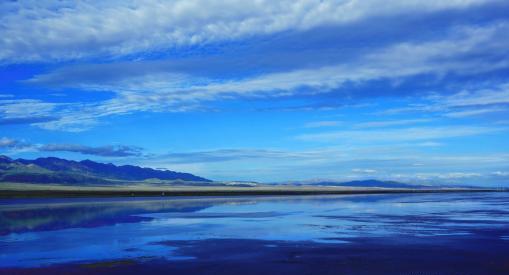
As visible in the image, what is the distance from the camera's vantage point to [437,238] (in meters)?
29.0

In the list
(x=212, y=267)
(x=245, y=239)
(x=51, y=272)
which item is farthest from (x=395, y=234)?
(x=51, y=272)

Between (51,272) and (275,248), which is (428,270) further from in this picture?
(51,272)

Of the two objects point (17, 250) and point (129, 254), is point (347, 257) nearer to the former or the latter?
point (129, 254)

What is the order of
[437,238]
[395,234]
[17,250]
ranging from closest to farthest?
[17,250], [437,238], [395,234]

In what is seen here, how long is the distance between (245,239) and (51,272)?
461 inches

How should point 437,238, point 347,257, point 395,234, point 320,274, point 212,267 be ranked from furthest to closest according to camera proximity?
1. point 395,234
2. point 437,238
3. point 347,257
4. point 212,267
5. point 320,274

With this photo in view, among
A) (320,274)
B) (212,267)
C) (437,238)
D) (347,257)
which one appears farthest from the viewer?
(437,238)

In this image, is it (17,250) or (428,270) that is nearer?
(428,270)

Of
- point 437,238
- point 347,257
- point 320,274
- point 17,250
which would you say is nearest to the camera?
point 320,274

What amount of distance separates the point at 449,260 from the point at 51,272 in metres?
14.1

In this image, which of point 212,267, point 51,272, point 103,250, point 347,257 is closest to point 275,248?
point 347,257

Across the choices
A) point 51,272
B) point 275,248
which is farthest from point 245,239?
point 51,272

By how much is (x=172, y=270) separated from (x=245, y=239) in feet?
32.4

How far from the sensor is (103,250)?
24.7 meters
